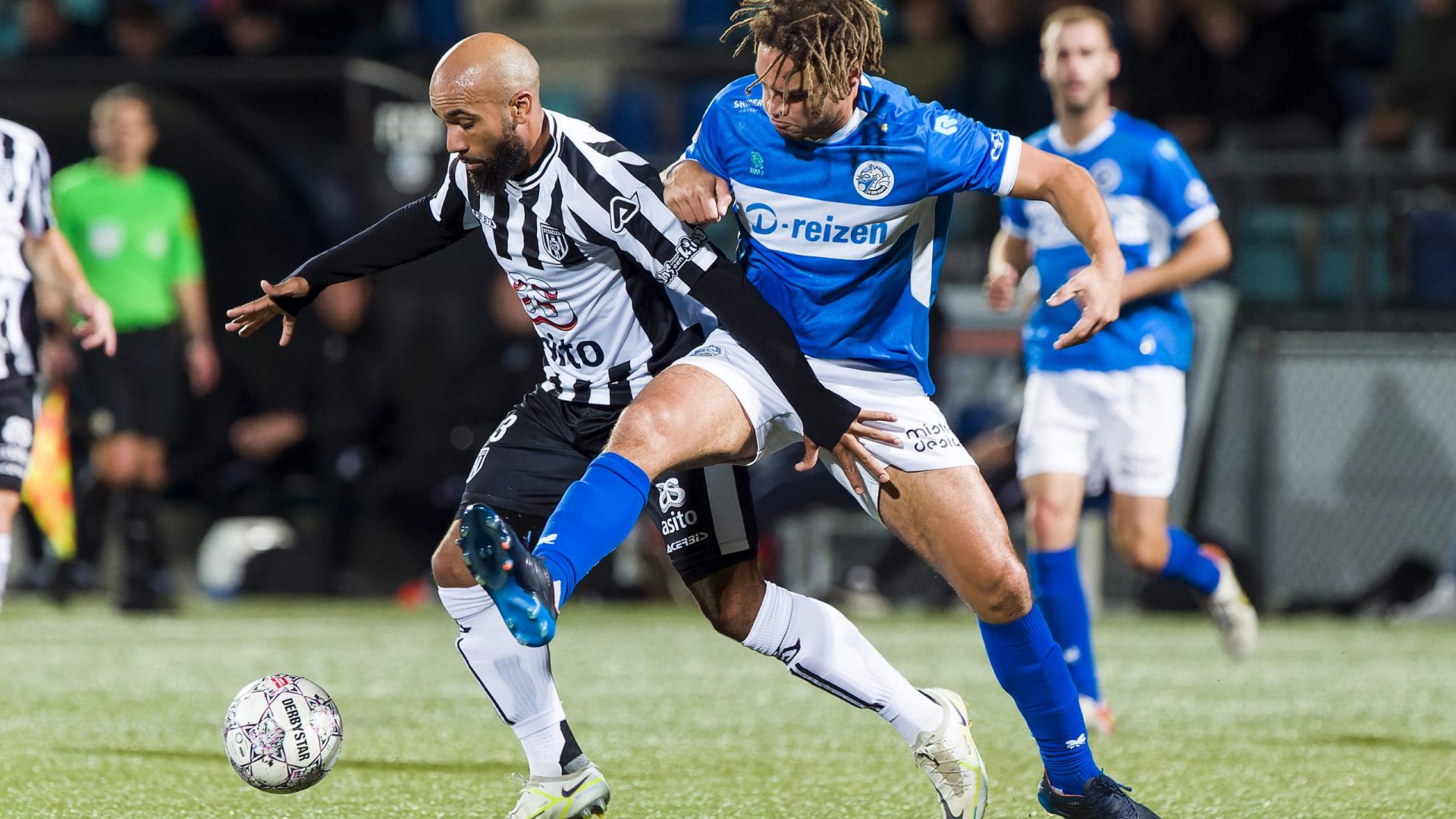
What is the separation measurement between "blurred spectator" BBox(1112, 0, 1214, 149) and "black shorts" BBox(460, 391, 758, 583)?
A: 7.60 metres

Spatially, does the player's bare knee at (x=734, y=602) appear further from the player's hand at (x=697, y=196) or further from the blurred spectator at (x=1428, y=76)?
the blurred spectator at (x=1428, y=76)

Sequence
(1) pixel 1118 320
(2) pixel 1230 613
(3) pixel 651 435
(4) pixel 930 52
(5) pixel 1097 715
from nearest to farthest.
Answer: (3) pixel 651 435 < (5) pixel 1097 715 < (1) pixel 1118 320 < (2) pixel 1230 613 < (4) pixel 930 52

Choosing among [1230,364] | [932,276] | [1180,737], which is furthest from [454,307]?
[932,276]

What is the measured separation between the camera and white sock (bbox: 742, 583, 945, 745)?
449 cm

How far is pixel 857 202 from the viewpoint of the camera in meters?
4.27

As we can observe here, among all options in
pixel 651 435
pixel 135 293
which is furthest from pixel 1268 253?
pixel 651 435

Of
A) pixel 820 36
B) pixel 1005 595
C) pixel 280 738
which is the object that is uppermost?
pixel 820 36

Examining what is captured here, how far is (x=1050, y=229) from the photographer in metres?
6.45

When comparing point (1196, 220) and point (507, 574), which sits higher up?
point (1196, 220)

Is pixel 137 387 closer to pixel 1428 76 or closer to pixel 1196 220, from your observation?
pixel 1196 220

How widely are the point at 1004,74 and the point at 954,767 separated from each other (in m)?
7.97

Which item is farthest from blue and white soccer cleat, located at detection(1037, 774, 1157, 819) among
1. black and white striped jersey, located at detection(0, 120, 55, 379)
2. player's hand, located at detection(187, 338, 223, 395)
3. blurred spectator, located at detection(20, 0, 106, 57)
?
blurred spectator, located at detection(20, 0, 106, 57)

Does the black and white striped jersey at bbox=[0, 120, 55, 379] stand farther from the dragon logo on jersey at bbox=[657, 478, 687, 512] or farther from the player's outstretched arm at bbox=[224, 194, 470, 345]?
the dragon logo on jersey at bbox=[657, 478, 687, 512]

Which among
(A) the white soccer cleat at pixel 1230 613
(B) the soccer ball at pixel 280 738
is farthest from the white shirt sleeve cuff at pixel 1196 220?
(B) the soccer ball at pixel 280 738
